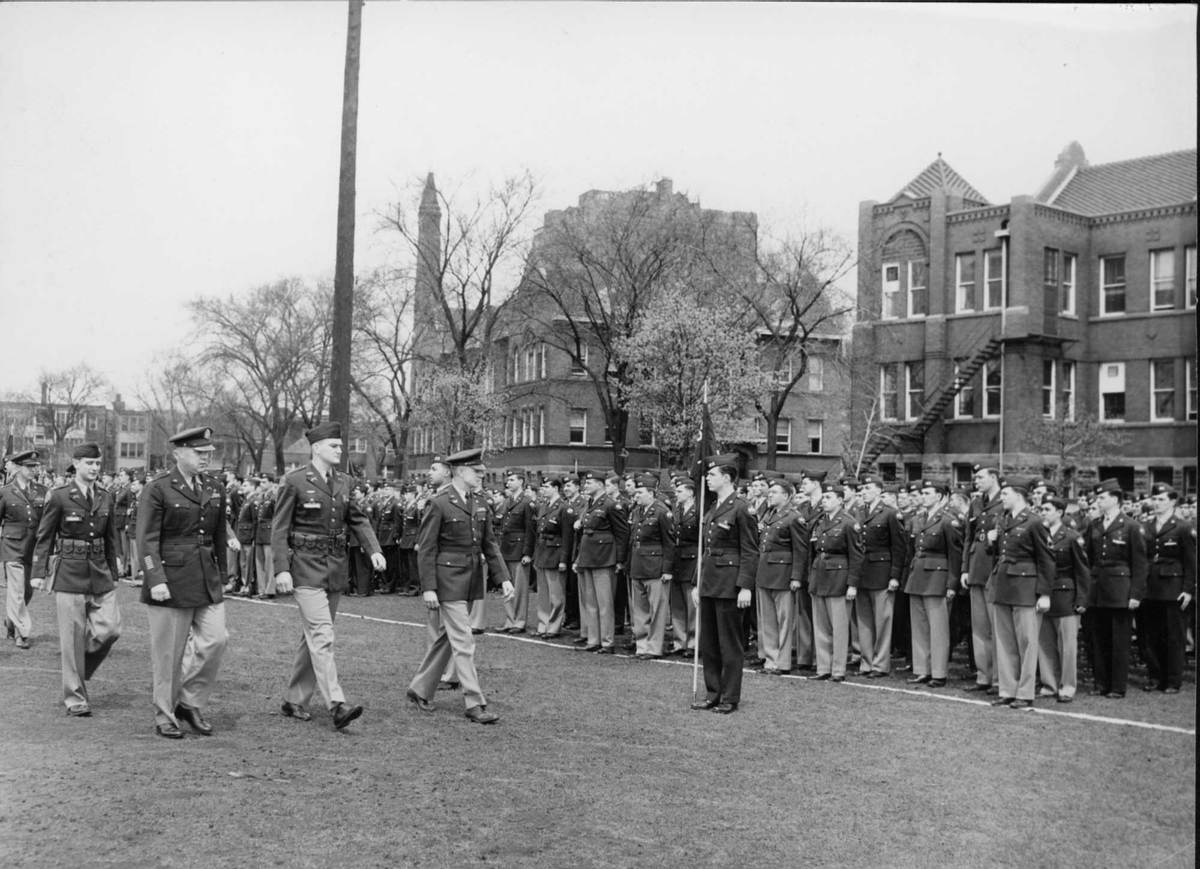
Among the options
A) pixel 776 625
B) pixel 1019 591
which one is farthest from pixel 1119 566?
pixel 776 625

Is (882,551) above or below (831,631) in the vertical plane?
A: above

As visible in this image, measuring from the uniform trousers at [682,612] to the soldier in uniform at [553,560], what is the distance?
6.49ft

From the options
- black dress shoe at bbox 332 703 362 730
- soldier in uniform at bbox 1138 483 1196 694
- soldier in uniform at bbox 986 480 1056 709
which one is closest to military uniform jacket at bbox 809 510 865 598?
soldier in uniform at bbox 986 480 1056 709

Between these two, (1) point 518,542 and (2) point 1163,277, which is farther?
(1) point 518,542

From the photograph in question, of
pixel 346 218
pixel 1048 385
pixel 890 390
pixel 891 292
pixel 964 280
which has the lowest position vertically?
pixel 1048 385

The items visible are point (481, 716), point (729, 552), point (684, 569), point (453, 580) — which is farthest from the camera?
point (684, 569)

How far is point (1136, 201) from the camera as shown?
18.5 feet

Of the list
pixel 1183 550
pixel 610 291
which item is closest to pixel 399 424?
pixel 610 291

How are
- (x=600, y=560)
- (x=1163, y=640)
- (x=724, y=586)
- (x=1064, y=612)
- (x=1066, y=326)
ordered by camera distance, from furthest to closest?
1. (x=600, y=560)
2. (x=1163, y=640)
3. (x=1064, y=612)
4. (x=724, y=586)
5. (x=1066, y=326)

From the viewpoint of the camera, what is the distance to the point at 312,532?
871 cm

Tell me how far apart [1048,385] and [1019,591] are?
2.01 meters

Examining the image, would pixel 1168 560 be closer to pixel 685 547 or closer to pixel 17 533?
pixel 685 547

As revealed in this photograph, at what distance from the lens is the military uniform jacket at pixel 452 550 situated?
926cm

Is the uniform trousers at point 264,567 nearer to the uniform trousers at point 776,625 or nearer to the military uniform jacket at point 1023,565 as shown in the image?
the uniform trousers at point 776,625
